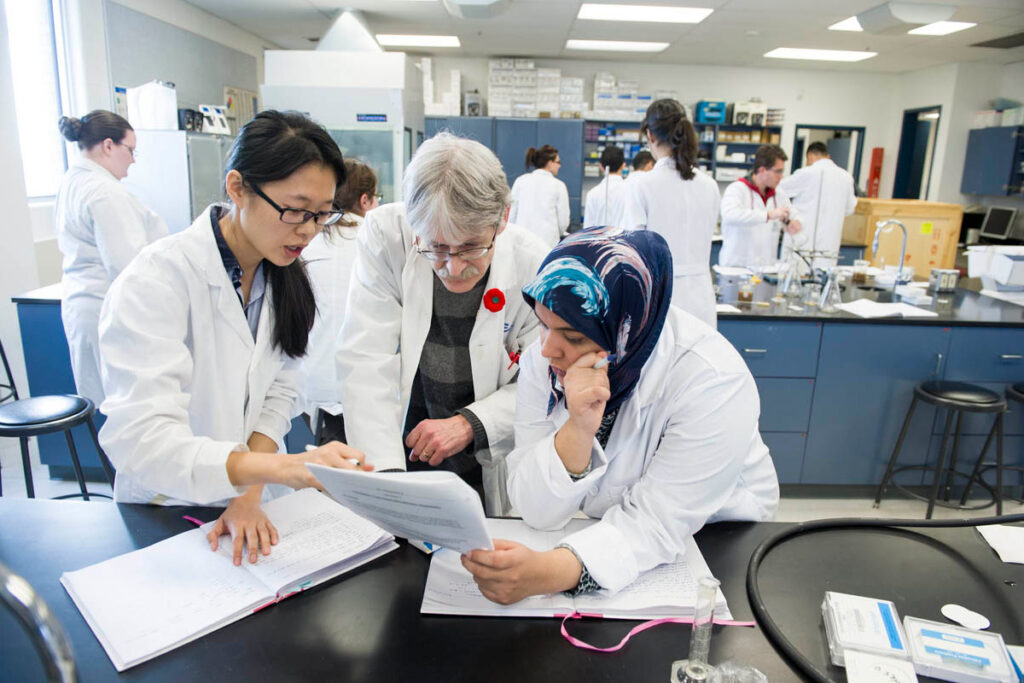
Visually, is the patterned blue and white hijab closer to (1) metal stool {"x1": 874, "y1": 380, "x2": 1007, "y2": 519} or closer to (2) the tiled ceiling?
(1) metal stool {"x1": 874, "y1": 380, "x2": 1007, "y2": 519}

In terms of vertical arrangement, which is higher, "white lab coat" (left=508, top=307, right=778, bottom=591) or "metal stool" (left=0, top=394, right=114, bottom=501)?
"white lab coat" (left=508, top=307, right=778, bottom=591)

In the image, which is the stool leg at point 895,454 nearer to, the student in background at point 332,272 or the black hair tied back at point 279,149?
the student in background at point 332,272

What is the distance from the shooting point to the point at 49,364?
9.73 ft

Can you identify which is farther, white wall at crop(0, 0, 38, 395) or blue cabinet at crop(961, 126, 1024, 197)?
blue cabinet at crop(961, 126, 1024, 197)

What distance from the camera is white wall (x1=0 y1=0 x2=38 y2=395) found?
3.49 m

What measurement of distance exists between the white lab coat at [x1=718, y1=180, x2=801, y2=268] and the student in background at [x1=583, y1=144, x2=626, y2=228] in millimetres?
1267

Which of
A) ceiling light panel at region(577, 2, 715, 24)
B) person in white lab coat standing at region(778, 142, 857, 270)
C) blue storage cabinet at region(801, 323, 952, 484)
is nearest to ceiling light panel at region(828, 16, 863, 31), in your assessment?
ceiling light panel at region(577, 2, 715, 24)

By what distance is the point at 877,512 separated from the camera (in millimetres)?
3049

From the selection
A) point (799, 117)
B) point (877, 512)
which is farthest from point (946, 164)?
point (877, 512)

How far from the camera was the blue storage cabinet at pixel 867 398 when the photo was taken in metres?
2.95

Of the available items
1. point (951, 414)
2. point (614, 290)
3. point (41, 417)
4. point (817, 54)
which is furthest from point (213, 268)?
point (817, 54)

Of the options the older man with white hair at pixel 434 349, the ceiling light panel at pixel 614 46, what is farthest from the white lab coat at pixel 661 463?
the ceiling light panel at pixel 614 46

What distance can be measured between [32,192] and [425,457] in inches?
177

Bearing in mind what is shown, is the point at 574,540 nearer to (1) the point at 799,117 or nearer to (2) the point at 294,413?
(2) the point at 294,413
